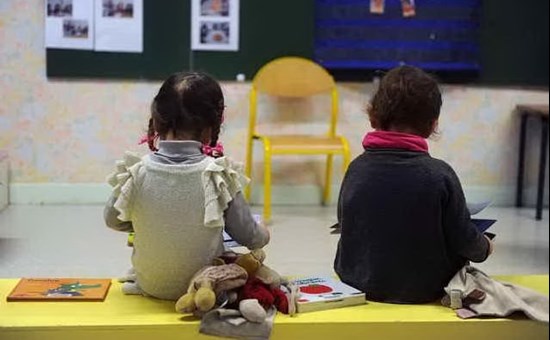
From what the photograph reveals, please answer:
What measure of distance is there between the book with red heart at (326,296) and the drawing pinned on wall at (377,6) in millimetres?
2509

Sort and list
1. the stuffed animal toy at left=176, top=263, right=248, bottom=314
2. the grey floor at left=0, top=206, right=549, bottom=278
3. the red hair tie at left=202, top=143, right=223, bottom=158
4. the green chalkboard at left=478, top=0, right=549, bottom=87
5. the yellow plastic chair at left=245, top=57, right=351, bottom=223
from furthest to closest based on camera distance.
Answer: the green chalkboard at left=478, top=0, right=549, bottom=87 → the yellow plastic chair at left=245, top=57, right=351, bottom=223 → the grey floor at left=0, top=206, right=549, bottom=278 → the red hair tie at left=202, top=143, right=223, bottom=158 → the stuffed animal toy at left=176, top=263, right=248, bottom=314

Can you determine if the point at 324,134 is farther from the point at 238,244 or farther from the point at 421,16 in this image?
the point at 238,244

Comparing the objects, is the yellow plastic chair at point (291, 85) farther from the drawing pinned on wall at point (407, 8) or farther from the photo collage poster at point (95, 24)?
the photo collage poster at point (95, 24)

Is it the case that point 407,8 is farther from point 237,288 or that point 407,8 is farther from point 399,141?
point 237,288

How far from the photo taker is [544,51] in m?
4.29

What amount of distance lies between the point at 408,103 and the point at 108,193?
262cm

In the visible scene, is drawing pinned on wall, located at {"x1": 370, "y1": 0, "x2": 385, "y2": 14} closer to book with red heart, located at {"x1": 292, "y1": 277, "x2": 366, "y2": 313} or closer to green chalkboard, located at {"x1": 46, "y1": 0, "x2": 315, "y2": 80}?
green chalkboard, located at {"x1": 46, "y1": 0, "x2": 315, "y2": 80}

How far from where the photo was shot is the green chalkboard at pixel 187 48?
412 centimetres

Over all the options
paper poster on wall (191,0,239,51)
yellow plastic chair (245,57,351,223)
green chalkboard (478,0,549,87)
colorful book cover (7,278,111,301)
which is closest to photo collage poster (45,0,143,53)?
paper poster on wall (191,0,239,51)

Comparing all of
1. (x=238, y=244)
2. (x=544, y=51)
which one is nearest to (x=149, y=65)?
(x=544, y=51)

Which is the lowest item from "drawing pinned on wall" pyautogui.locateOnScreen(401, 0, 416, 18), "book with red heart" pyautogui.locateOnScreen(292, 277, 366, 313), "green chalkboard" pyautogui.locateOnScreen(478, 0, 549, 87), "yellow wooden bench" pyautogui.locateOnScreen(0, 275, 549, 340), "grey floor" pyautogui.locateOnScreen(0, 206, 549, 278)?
"grey floor" pyautogui.locateOnScreen(0, 206, 549, 278)

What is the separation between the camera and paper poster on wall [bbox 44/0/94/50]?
159 inches

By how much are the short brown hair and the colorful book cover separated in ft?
2.47

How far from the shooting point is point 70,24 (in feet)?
13.4
